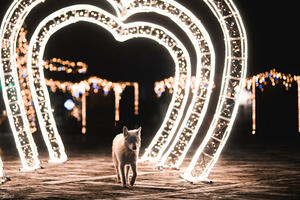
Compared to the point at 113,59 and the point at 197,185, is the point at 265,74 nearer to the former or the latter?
the point at 113,59

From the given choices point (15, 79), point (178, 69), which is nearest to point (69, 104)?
point (178, 69)

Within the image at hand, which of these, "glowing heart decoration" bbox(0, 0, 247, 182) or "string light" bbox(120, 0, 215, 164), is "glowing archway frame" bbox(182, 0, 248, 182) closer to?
"glowing heart decoration" bbox(0, 0, 247, 182)

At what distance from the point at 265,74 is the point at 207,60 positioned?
10.8m

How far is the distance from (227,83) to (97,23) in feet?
14.3

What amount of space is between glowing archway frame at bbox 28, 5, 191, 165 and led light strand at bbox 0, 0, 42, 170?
2.92 feet

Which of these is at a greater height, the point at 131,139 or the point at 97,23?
the point at 97,23

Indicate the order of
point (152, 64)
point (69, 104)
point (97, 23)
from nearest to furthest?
point (97, 23) < point (152, 64) < point (69, 104)

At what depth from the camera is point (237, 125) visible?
3225 cm

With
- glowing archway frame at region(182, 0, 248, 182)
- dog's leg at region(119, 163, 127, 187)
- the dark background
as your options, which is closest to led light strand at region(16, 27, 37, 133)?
the dark background

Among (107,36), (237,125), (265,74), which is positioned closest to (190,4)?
(265,74)

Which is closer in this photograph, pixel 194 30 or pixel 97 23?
pixel 194 30

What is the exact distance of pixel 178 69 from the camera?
15.4 meters

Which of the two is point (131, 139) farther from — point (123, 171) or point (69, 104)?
point (69, 104)

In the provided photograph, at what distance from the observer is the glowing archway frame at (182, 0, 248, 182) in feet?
37.0
